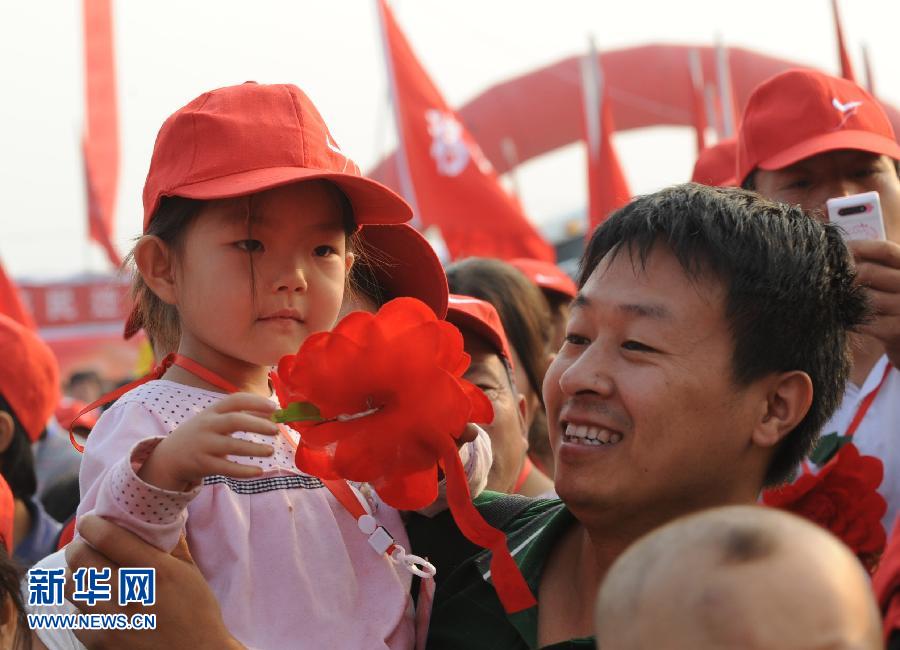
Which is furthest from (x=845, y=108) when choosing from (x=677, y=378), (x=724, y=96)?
(x=724, y=96)

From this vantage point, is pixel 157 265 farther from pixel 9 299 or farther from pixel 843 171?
pixel 9 299

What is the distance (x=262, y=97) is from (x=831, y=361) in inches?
43.6

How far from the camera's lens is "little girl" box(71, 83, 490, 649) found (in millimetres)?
1891

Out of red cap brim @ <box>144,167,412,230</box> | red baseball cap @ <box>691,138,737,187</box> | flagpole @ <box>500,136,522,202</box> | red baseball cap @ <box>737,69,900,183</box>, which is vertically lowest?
flagpole @ <box>500,136,522,202</box>

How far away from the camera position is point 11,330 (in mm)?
4070

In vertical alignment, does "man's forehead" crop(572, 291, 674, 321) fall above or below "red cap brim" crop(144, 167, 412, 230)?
below

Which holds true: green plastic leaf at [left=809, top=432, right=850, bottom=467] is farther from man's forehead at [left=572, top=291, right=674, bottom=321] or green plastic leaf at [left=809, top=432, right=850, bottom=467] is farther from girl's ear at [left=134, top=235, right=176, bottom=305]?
girl's ear at [left=134, top=235, right=176, bottom=305]

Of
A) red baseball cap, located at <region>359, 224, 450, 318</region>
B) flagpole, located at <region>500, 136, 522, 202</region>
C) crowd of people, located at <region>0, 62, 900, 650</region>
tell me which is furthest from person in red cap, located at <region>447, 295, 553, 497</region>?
flagpole, located at <region>500, 136, 522, 202</region>

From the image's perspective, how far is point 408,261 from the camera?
2412 mm

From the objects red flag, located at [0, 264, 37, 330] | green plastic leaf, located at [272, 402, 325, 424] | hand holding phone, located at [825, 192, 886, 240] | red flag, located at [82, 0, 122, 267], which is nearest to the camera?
green plastic leaf, located at [272, 402, 325, 424]

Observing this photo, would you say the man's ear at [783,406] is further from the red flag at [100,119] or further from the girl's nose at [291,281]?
the red flag at [100,119]

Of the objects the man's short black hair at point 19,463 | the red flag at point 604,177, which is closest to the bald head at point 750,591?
the man's short black hair at point 19,463

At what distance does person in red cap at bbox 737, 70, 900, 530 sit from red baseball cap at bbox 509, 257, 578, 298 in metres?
0.93

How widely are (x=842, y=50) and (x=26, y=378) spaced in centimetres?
375
